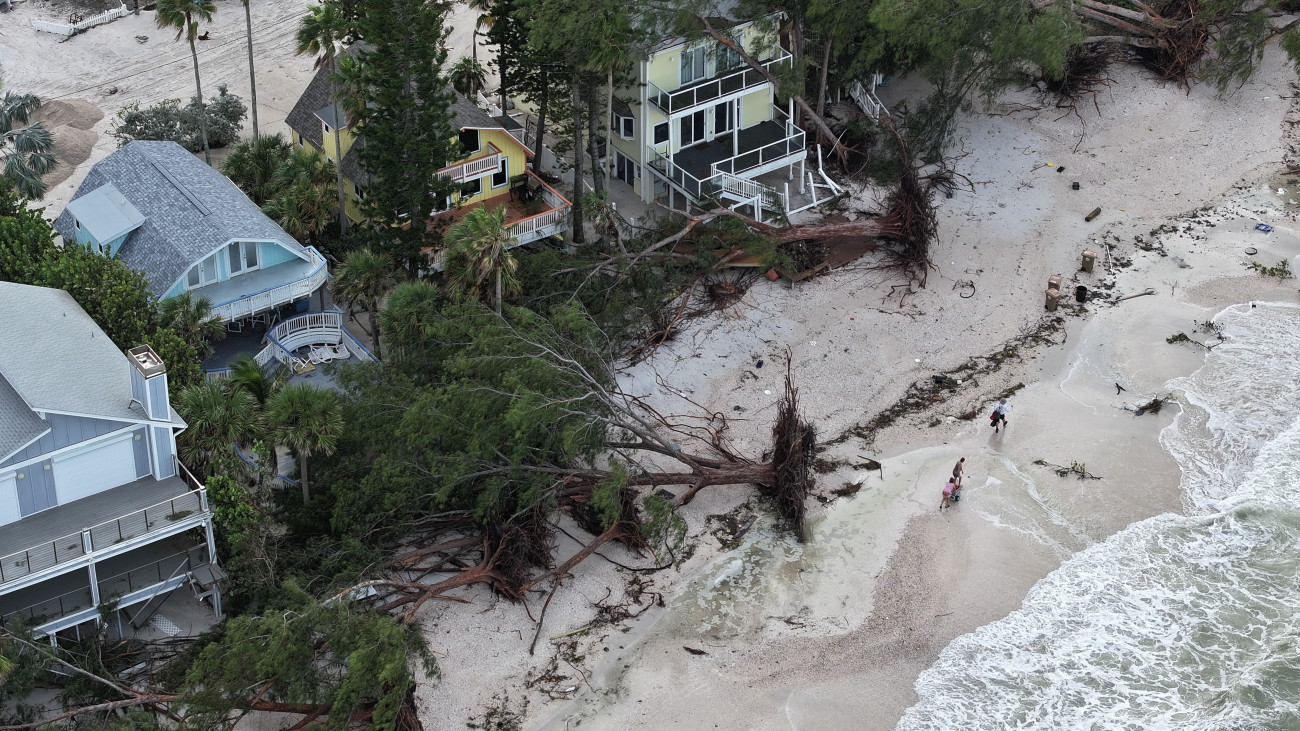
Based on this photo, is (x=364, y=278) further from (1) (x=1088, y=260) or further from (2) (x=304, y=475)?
(1) (x=1088, y=260)

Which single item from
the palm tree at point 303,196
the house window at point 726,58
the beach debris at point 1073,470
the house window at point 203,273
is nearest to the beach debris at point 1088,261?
the beach debris at point 1073,470

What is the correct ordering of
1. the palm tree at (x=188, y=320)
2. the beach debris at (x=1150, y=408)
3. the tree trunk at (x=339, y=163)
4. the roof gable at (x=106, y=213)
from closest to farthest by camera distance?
the palm tree at (x=188, y=320), the roof gable at (x=106, y=213), the beach debris at (x=1150, y=408), the tree trunk at (x=339, y=163)

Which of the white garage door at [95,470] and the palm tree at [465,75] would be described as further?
the palm tree at [465,75]

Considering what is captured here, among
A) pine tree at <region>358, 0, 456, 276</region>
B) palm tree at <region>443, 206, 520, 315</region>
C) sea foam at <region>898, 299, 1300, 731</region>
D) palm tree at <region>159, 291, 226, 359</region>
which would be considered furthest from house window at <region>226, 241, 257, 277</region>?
sea foam at <region>898, 299, 1300, 731</region>

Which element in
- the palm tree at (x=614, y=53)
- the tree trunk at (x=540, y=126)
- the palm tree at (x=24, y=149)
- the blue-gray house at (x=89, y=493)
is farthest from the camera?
the tree trunk at (x=540, y=126)

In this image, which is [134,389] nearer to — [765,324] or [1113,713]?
[765,324]

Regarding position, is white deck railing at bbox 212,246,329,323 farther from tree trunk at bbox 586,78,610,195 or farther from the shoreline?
the shoreline

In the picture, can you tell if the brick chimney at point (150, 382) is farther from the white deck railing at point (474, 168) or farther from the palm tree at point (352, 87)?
the white deck railing at point (474, 168)
